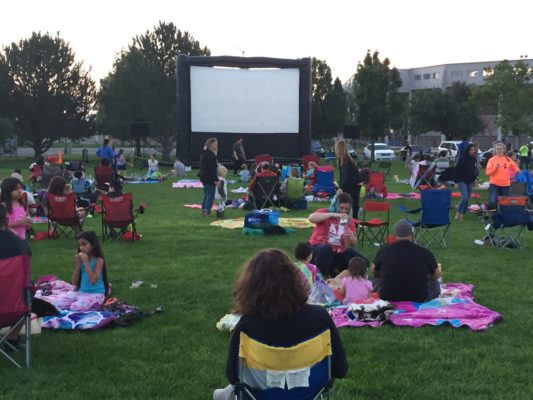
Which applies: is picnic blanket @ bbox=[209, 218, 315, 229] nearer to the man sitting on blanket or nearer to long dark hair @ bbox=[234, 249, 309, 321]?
the man sitting on blanket

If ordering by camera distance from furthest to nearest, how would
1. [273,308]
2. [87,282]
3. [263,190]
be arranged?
[263,190]
[87,282]
[273,308]

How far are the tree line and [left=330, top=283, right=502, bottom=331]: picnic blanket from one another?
3180 cm

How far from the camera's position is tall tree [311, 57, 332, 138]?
46.2 m

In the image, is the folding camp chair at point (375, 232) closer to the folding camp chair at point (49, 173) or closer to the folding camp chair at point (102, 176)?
the folding camp chair at point (102, 176)

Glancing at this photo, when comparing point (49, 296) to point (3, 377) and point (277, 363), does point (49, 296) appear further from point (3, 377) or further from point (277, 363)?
point (277, 363)

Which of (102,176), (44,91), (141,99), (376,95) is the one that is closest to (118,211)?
(102,176)

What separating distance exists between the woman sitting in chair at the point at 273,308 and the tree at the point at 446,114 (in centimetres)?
4643

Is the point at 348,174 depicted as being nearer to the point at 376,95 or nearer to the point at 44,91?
the point at 376,95

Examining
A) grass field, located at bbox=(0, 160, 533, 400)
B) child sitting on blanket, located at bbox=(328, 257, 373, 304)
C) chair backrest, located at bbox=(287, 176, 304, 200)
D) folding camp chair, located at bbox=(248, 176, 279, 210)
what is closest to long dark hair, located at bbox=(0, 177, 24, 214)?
grass field, located at bbox=(0, 160, 533, 400)

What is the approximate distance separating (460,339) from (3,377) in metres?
3.19

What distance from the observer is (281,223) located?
35.2 feet

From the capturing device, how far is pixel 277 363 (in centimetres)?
253

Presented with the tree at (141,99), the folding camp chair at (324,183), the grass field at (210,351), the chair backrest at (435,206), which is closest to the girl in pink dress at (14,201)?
the grass field at (210,351)

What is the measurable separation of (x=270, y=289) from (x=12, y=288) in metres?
2.14
